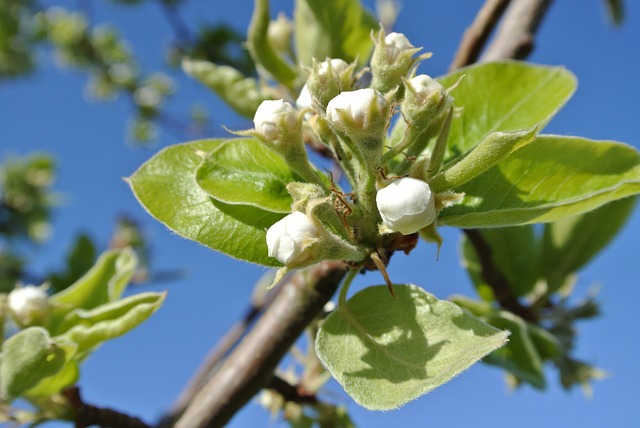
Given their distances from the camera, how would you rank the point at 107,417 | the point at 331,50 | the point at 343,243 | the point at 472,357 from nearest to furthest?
the point at 472,357 < the point at 343,243 < the point at 107,417 < the point at 331,50

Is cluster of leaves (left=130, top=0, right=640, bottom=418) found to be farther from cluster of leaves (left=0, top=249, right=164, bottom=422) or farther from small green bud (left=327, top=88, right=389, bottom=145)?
cluster of leaves (left=0, top=249, right=164, bottom=422)

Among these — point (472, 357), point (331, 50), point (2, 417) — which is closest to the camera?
point (472, 357)

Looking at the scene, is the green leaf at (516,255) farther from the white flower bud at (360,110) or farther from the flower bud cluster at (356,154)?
the white flower bud at (360,110)

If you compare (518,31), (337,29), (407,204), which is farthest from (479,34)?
(407,204)

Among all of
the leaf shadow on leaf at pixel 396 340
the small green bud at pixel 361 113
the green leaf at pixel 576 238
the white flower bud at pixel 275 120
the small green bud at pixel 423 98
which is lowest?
the green leaf at pixel 576 238

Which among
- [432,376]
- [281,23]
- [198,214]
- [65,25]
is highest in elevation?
[65,25]

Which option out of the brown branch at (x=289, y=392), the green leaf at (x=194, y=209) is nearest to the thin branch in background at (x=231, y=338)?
the brown branch at (x=289, y=392)

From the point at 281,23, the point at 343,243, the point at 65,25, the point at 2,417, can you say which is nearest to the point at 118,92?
the point at 65,25

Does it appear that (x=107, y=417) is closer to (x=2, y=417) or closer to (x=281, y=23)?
(x=2, y=417)

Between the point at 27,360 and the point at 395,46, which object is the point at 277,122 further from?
the point at 27,360
